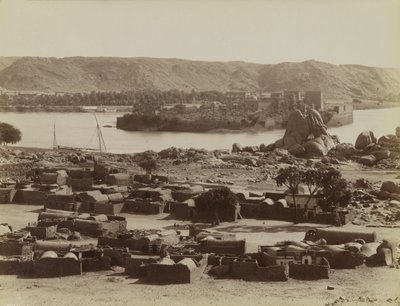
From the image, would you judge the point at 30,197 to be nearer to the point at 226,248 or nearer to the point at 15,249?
the point at 15,249

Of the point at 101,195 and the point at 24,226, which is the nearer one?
the point at 24,226

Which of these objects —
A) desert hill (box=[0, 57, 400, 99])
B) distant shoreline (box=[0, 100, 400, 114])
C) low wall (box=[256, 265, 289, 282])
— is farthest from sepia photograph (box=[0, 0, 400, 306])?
desert hill (box=[0, 57, 400, 99])

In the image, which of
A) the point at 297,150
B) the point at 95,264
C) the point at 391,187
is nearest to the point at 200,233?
the point at 95,264

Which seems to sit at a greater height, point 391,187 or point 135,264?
point 391,187

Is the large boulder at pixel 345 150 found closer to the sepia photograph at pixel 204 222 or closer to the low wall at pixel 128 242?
the sepia photograph at pixel 204 222

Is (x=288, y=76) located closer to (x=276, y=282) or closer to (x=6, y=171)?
(x=6, y=171)

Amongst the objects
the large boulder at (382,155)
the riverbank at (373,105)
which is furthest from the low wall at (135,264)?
the riverbank at (373,105)

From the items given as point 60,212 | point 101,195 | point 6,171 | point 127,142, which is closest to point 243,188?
point 101,195
